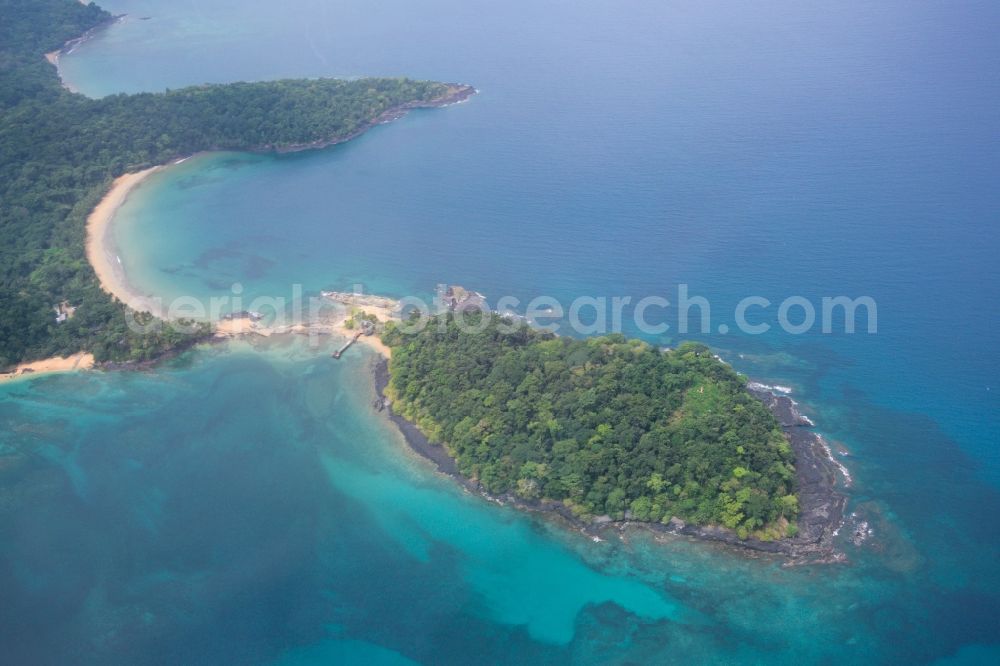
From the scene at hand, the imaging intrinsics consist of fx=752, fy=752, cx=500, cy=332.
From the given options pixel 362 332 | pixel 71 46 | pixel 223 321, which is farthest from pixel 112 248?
pixel 71 46

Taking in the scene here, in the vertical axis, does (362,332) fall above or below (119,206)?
below

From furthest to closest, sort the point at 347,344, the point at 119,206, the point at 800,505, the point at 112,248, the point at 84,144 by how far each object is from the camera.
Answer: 1. the point at 84,144
2. the point at 119,206
3. the point at 112,248
4. the point at 347,344
5. the point at 800,505

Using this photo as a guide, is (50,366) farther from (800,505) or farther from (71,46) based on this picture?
(71,46)

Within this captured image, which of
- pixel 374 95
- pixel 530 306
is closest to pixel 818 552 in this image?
pixel 530 306

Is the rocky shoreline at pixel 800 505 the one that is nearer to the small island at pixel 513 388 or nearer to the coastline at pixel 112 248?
the small island at pixel 513 388

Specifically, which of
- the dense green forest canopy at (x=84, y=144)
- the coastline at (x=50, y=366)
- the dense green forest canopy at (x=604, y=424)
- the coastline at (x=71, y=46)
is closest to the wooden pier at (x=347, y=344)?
the dense green forest canopy at (x=604, y=424)

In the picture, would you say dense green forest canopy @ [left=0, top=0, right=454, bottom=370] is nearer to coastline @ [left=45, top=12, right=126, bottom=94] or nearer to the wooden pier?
coastline @ [left=45, top=12, right=126, bottom=94]

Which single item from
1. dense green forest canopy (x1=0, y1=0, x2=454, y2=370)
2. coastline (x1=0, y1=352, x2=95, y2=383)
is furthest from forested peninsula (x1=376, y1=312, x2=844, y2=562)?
coastline (x1=0, y1=352, x2=95, y2=383)
